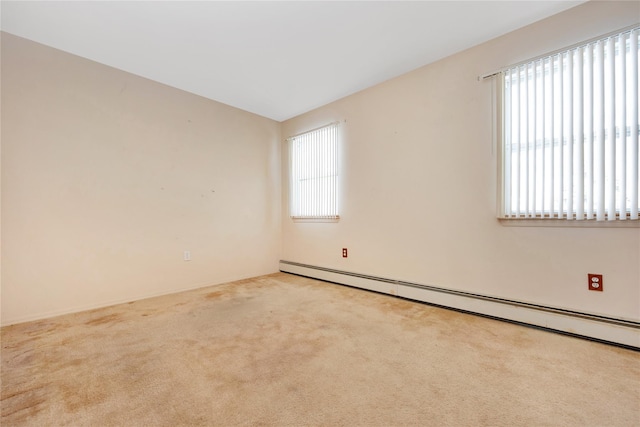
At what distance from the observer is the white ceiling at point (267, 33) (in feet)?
6.66

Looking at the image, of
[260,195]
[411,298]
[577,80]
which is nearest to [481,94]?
[577,80]

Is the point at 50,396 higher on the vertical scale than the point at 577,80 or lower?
lower

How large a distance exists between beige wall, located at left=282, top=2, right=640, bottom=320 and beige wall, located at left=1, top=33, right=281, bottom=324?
1506 millimetres

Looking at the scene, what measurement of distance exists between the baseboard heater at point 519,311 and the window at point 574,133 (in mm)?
735

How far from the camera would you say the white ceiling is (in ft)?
6.66

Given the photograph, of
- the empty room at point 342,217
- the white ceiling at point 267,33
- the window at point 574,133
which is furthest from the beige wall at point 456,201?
the white ceiling at point 267,33

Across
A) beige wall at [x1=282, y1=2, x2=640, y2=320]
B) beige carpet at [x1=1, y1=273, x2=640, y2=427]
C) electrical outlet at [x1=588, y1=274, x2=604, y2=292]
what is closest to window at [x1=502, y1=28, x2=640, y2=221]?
beige wall at [x1=282, y1=2, x2=640, y2=320]

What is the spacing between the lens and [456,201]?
2.59m

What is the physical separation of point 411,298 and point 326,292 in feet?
3.20

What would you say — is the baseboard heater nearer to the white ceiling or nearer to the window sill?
the window sill

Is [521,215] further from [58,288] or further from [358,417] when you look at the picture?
[58,288]

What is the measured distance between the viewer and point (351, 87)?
3.28 m

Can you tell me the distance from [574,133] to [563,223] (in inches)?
26.6

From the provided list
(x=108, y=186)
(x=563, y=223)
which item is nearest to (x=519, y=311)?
(x=563, y=223)
